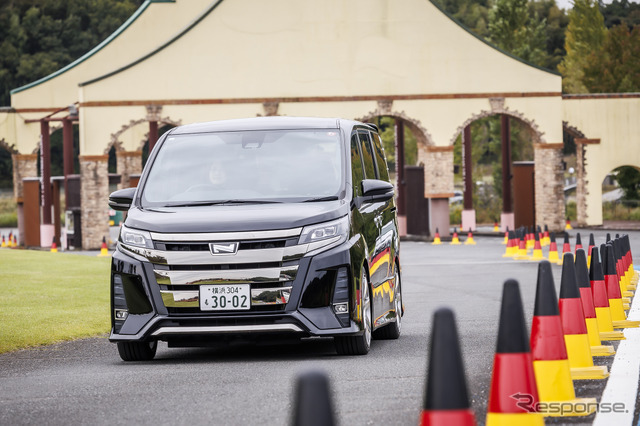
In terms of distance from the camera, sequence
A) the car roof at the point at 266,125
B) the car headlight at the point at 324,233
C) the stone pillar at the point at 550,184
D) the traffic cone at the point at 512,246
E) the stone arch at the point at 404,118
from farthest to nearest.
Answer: the stone pillar at the point at 550,184 < the stone arch at the point at 404,118 < the traffic cone at the point at 512,246 < the car roof at the point at 266,125 < the car headlight at the point at 324,233

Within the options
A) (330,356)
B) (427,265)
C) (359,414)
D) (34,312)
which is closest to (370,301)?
(330,356)

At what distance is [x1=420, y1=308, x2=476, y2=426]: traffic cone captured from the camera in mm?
4141

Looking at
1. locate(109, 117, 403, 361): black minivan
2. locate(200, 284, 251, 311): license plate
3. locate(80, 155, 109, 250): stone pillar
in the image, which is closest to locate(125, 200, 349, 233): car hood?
locate(109, 117, 403, 361): black minivan

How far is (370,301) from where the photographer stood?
10.4 meters

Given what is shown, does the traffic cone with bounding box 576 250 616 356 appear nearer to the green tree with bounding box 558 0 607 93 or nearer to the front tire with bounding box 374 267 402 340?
the front tire with bounding box 374 267 402 340

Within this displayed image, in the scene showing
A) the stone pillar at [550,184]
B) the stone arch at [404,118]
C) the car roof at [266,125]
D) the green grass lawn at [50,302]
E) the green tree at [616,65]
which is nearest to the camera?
the car roof at [266,125]

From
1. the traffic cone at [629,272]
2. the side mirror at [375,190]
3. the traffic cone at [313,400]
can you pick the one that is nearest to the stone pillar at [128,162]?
the traffic cone at [629,272]

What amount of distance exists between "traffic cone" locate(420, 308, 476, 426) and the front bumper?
5395 mm

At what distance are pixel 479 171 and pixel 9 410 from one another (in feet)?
243

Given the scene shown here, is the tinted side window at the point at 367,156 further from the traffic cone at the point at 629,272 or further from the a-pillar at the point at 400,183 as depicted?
the a-pillar at the point at 400,183

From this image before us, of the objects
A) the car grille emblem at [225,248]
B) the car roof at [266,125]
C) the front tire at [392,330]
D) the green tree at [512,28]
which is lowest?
the front tire at [392,330]

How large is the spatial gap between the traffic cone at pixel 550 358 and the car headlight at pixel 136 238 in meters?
4.03

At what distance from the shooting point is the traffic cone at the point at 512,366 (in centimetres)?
545

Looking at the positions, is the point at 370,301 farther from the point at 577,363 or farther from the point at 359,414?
the point at 359,414
